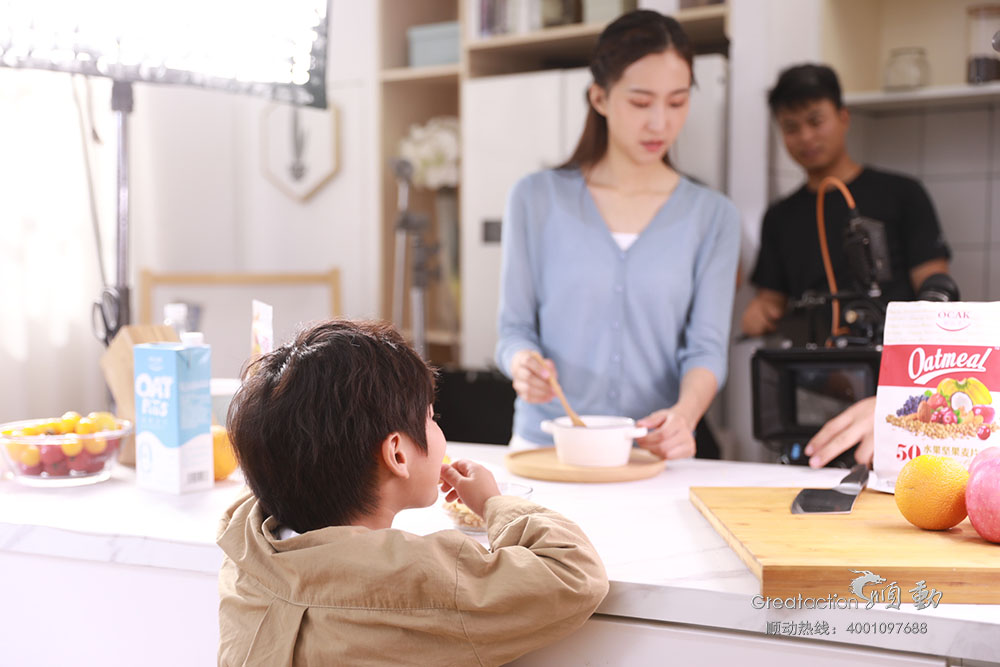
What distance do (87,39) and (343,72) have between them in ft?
6.71

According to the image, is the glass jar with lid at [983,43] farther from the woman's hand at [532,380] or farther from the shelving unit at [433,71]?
the woman's hand at [532,380]

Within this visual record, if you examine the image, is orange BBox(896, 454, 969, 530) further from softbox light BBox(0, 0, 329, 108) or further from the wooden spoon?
softbox light BBox(0, 0, 329, 108)

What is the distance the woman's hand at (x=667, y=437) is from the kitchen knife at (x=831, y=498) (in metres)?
0.32

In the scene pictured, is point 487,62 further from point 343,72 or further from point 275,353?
point 275,353

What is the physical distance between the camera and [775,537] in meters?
0.98

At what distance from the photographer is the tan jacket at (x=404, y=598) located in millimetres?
859

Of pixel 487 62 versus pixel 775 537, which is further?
pixel 487 62

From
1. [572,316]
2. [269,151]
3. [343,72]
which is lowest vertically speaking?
[572,316]

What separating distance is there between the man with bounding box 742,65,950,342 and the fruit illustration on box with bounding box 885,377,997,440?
4.80 ft

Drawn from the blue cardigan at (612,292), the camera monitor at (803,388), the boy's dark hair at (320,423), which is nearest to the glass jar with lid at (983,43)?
the blue cardigan at (612,292)

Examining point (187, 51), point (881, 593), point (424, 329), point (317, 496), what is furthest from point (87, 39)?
point (424, 329)

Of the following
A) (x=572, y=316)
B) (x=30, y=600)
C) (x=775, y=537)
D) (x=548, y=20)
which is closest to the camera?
(x=775, y=537)

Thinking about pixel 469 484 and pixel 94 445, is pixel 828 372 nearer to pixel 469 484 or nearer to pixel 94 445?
pixel 469 484

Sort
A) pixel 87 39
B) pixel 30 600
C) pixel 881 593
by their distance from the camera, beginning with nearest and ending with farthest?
pixel 881 593 → pixel 30 600 → pixel 87 39
